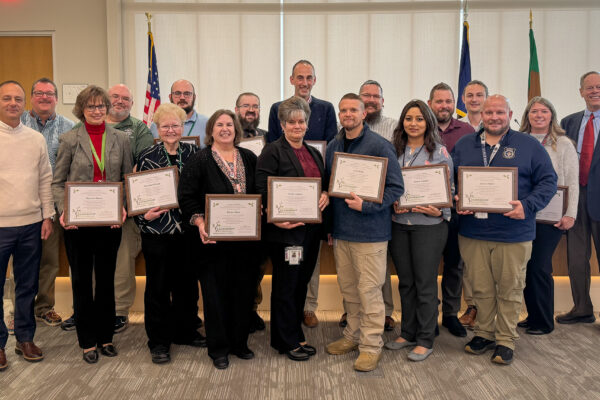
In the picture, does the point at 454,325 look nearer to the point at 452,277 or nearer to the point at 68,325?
the point at 452,277

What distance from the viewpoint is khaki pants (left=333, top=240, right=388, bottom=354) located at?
3.04m

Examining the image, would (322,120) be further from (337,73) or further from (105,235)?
(337,73)

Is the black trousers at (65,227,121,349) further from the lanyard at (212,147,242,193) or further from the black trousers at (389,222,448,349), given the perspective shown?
the black trousers at (389,222,448,349)

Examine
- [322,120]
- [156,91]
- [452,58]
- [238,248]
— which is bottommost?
[238,248]

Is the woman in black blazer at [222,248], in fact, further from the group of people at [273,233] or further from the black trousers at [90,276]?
the black trousers at [90,276]

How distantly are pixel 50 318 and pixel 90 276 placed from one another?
1111 millimetres

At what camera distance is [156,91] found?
656cm

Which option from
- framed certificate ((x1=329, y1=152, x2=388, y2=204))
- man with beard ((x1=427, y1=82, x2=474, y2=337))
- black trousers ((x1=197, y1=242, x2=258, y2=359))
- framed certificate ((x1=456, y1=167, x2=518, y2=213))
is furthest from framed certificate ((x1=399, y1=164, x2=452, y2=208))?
black trousers ((x1=197, y1=242, x2=258, y2=359))

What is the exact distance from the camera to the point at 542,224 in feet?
11.9

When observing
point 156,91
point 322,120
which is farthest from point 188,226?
point 156,91

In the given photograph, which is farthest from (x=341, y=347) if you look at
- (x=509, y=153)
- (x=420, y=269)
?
(x=509, y=153)

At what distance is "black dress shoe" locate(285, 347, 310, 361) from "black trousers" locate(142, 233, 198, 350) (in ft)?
2.50

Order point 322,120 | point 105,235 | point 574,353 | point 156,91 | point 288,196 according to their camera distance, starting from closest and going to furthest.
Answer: point 288,196, point 105,235, point 574,353, point 322,120, point 156,91

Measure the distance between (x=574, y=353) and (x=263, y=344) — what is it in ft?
6.99
